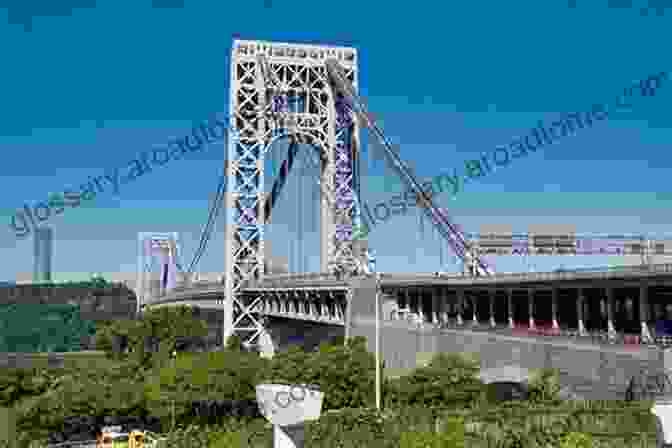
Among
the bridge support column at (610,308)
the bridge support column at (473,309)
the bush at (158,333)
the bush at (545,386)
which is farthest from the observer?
the bush at (158,333)

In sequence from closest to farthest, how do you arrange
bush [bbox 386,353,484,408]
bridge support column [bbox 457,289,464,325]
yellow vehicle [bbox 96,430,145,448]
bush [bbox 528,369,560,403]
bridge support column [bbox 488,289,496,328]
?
bush [bbox 528,369,560,403] < yellow vehicle [bbox 96,430,145,448] < bush [bbox 386,353,484,408] < bridge support column [bbox 488,289,496,328] < bridge support column [bbox 457,289,464,325]

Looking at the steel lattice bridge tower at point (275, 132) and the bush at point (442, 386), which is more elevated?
the steel lattice bridge tower at point (275, 132)

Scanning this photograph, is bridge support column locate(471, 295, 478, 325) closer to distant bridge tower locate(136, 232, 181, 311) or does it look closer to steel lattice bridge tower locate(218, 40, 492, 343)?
steel lattice bridge tower locate(218, 40, 492, 343)

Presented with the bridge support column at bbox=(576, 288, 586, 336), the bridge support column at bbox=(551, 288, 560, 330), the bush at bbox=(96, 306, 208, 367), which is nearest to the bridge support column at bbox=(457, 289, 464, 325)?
the bridge support column at bbox=(551, 288, 560, 330)

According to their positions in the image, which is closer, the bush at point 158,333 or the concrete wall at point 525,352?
the concrete wall at point 525,352

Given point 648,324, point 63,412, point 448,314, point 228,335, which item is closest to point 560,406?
point 648,324

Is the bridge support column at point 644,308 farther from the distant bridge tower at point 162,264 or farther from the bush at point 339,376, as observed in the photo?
the distant bridge tower at point 162,264

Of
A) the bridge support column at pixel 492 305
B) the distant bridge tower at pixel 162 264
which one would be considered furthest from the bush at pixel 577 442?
the distant bridge tower at pixel 162 264
